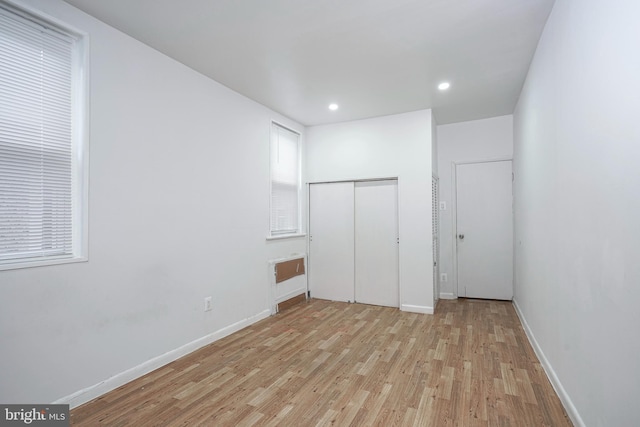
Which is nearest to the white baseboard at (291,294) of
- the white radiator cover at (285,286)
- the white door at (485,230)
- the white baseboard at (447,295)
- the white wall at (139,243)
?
the white radiator cover at (285,286)

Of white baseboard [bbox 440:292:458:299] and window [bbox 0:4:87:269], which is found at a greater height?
window [bbox 0:4:87:269]

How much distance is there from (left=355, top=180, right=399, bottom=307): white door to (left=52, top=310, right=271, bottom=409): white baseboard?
6.24 feet

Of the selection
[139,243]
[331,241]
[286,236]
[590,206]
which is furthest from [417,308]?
[139,243]

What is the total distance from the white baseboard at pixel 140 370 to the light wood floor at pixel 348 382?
0.06 meters

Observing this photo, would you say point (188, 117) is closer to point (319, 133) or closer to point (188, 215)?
point (188, 215)

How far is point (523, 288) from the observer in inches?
146

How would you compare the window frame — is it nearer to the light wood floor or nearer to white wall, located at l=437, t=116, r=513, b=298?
the light wood floor

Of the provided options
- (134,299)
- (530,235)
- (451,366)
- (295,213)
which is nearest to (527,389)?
(451,366)

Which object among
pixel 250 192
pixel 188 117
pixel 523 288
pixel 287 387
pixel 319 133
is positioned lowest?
pixel 287 387

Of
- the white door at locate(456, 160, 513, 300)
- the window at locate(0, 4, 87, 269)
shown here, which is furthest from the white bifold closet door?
the window at locate(0, 4, 87, 269)

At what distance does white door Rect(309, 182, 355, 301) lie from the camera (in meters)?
4.87

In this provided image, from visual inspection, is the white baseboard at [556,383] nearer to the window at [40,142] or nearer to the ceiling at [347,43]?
the ceiling at [347,43]

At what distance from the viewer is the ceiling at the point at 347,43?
7.43ft

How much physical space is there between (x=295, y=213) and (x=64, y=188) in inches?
120
